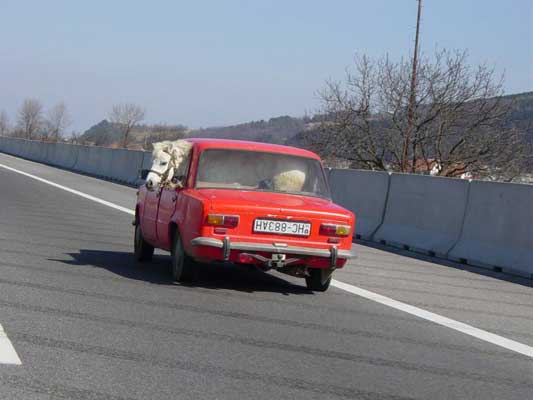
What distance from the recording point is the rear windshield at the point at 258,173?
10.1m

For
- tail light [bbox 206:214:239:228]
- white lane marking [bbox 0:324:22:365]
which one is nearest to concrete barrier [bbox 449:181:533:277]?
tail light [bbox 206:214:239:228]

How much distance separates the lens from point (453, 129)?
109 ft

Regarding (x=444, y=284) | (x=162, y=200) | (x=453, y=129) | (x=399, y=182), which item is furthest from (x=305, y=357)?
(x=453, y=129)

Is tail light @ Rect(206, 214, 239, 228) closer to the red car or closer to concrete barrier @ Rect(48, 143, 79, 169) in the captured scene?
the red car

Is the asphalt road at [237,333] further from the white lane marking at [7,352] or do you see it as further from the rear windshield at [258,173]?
the rear windshield at [258,173]

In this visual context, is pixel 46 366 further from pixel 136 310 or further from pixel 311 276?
pixel 311 276

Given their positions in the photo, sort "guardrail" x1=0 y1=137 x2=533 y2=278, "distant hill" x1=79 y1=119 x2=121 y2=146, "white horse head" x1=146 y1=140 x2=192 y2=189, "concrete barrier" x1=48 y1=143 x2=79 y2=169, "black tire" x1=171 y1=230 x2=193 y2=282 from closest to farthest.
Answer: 1. "black tire" x1=171 y1=230 x2=193 y2=282
2. "white horse head" x1=146 y1=140 x2=192 y2=189
3. "guardrail" x1=0 y1=137 x2=533 y2=278
4. "concrete barrier" x1=48 y1=143 x2=79 y2=169
5. "distant hill" x1=79 y1=119 x2=121 y2=146

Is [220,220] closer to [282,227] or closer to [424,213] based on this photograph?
[282,227]

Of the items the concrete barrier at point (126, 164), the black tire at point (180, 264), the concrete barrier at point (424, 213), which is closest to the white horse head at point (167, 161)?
the black tire at point (180, 264)

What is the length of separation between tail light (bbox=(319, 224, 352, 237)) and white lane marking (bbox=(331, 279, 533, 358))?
0.85 m

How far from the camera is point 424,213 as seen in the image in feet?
53.4

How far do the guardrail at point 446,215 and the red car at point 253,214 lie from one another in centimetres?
436

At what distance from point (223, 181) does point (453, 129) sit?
949 inches

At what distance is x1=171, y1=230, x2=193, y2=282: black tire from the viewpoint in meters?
9.69
